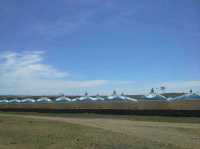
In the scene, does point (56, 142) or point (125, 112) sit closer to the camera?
point (56, 142)

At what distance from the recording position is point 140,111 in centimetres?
5212

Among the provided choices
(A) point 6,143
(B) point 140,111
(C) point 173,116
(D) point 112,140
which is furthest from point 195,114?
(A) point 6,143

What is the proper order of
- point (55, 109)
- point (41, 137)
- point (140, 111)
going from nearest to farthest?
point (41, 137), point (140, 111), point (55, 109)

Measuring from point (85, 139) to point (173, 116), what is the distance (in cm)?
2511

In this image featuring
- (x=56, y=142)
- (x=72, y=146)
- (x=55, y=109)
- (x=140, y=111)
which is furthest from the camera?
(x=55, y=109)

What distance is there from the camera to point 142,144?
21312 mm

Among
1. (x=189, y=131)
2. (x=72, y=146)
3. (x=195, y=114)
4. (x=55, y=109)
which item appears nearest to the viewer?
(x=72, y=146)

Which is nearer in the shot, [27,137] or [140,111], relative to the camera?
[27,137]

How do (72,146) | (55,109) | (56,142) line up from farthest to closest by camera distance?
(55,109)
(56,142)
(72,146)

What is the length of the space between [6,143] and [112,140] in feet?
18.6

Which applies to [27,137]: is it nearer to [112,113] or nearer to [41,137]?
[41,137]

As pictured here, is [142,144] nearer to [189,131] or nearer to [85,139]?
[85,139]

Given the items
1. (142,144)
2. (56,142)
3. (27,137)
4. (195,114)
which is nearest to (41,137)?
(27,137)

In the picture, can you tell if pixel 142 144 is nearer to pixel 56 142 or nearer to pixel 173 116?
pixel 56 142
